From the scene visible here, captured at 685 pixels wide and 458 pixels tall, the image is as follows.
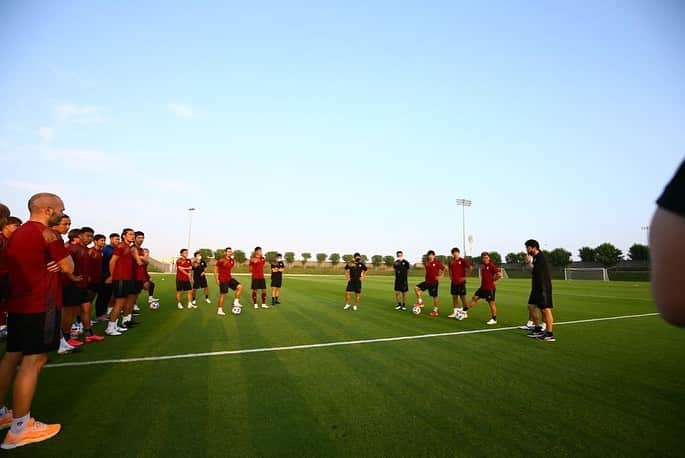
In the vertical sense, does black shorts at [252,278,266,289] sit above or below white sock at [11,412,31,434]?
above

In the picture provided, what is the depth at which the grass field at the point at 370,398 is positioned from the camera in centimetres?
319

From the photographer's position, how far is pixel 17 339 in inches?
135

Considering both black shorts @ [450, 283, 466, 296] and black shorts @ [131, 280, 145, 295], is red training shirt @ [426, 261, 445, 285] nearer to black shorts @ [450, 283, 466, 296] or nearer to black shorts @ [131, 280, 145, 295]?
black shorts @ [450, 283, 466, 296]


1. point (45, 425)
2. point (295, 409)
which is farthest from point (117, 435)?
point (295, 409)

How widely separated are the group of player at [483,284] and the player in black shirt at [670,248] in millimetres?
7861

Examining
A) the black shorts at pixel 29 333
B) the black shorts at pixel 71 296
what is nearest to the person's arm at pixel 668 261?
the black shorts at pixel 29 333

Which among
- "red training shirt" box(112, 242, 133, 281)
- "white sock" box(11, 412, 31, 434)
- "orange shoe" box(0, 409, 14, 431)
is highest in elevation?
"red training shirt" box(112, 242, 133, 281)

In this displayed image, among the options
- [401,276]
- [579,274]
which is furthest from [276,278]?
[579,274]

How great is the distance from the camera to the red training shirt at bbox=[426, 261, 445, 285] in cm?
1232

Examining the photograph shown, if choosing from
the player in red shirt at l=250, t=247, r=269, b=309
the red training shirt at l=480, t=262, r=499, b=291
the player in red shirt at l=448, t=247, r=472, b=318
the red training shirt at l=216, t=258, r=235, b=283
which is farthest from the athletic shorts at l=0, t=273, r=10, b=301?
the red training shirt at l=480, t=262, r=499, b=291

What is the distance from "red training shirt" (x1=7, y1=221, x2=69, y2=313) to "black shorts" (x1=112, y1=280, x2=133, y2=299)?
538 centimetres

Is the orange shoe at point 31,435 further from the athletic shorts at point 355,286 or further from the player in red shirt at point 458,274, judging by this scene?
the athletic shorts at point 355,286

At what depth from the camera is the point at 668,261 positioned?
82 centimetres

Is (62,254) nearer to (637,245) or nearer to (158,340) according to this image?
(158,340)
